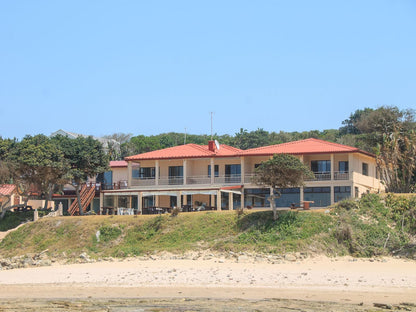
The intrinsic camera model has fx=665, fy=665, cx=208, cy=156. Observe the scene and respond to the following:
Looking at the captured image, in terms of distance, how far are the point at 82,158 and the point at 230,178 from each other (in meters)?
11.8

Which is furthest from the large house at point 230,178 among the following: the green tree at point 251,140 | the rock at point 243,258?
the green tree at point 251,140

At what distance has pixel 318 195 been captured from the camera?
4850cm

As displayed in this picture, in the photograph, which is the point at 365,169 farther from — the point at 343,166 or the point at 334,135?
the point at 334,135

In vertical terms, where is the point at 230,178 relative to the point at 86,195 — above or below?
above

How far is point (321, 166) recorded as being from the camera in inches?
1971

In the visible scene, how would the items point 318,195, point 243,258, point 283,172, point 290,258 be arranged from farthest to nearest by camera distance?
point 318,195 < point 283,172 < point 243,258 < point 290,258

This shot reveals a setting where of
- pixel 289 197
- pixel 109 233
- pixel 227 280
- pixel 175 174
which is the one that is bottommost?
pixel 227 280

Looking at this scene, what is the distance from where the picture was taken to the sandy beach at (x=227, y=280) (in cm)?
2750

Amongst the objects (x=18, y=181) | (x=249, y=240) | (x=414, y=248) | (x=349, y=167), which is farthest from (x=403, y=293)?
(x=18, y=181)

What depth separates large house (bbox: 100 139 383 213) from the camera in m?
48.3

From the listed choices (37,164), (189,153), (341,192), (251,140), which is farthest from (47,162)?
(251,140)

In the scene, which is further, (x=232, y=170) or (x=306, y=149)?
(x=232, y=170)

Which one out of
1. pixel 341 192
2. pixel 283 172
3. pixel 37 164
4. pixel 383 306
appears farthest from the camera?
pixel 37 164

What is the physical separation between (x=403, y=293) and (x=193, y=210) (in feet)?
73.2
